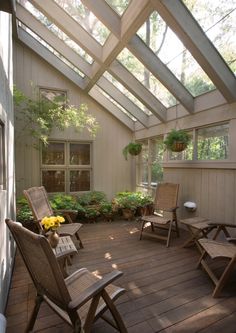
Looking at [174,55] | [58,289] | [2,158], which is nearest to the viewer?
[58,289]

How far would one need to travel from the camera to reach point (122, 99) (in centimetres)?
537

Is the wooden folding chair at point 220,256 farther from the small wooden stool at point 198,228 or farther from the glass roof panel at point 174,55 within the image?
the glass roof panel at point 174,55

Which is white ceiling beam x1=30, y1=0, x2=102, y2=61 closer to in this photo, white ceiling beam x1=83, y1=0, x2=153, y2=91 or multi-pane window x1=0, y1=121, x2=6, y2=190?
white ceiling beam x1=83, y1=0, x2=153, y2=91

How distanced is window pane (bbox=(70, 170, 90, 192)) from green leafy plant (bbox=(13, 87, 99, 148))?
1.25 meters

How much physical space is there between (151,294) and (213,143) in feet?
9.07

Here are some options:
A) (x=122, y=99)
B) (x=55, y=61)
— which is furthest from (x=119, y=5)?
(x=55, y=61)

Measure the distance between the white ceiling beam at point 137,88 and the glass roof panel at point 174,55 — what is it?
84cm

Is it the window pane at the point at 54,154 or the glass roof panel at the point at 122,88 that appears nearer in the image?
the glass roof panel at the point at 122,88

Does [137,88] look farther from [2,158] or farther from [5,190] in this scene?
[5,190]

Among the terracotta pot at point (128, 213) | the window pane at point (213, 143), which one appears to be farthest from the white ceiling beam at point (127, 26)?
the terracotta pot at point (128, 213)

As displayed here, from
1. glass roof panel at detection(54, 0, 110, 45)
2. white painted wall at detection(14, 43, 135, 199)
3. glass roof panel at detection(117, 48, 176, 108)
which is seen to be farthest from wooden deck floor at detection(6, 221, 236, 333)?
glass roof panel at detection(54, 0, 110, 45)

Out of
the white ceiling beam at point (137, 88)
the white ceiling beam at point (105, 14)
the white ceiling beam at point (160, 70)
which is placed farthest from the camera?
the white ceiling beam at point (137, 88)

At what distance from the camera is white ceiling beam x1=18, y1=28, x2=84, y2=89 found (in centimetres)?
479

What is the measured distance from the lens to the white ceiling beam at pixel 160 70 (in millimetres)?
3424
